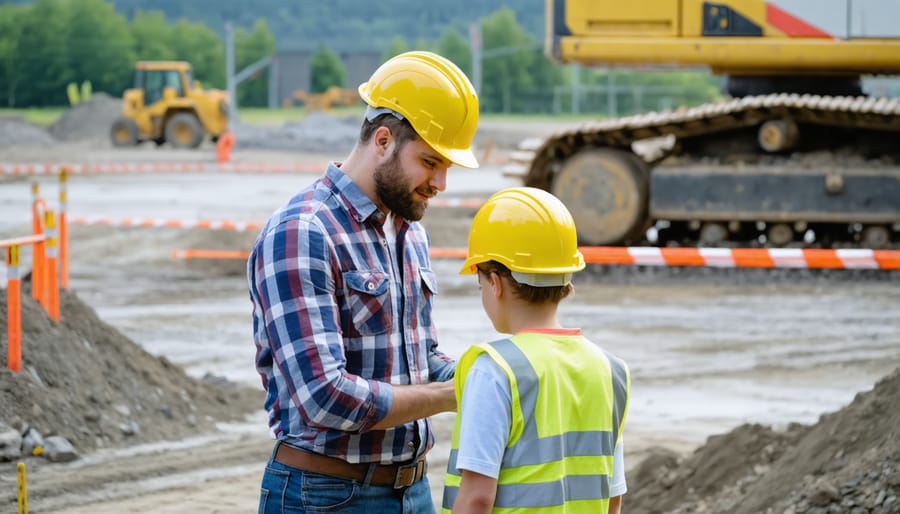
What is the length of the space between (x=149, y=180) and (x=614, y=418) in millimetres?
27469

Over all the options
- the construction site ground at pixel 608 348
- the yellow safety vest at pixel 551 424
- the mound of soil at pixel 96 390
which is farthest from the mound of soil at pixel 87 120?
the yellow safety vest at pixel 551 424

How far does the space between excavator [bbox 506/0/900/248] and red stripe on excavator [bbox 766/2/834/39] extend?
0.03 ft

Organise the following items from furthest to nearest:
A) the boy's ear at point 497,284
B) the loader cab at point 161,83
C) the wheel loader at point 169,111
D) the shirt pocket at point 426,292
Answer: the wheel loader at point 169,111 < the loader cab at point 161,83 < the shirt pocket at point 426,292 < the boy's ear at point 497,284

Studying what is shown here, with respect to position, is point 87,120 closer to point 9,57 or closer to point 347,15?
point 9,57

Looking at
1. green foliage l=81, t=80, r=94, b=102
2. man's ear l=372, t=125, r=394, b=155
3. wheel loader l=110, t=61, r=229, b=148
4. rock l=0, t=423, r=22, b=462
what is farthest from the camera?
green foliage l=81, t=80, r=94, b=102

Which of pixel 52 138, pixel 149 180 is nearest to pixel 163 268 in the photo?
pixel 149 180

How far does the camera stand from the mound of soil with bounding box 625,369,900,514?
5.40m

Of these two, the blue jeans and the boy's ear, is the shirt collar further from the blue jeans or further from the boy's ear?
the blue jeans

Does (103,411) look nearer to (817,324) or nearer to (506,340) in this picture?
(506,340)

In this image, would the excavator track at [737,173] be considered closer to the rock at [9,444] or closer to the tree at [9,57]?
the rock at [9,444]

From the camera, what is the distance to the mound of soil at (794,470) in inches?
213

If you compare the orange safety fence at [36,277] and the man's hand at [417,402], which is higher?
the man's hand at [417,402]

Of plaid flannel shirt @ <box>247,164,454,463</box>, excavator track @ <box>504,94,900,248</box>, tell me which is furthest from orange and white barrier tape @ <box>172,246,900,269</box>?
plaid flannel shirt @ <box>247,164,454,463</box>

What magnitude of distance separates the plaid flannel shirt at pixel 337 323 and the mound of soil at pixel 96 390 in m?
4.92
